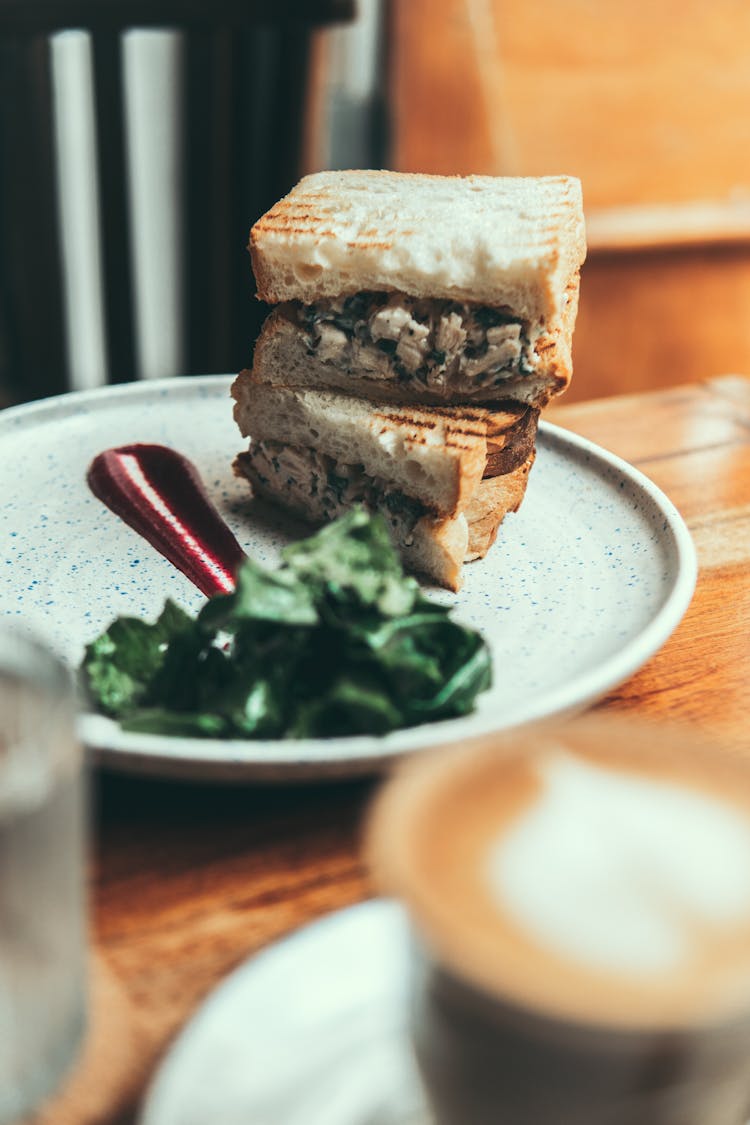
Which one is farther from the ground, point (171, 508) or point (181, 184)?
point (181, 184)

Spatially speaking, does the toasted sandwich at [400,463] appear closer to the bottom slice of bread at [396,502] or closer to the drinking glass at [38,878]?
the bottom slice of bread at [396,502]

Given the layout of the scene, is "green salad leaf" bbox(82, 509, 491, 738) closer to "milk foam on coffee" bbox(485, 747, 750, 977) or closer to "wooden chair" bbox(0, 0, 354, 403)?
"milk foam on coffee" bbox(485, 747, 750, 977)

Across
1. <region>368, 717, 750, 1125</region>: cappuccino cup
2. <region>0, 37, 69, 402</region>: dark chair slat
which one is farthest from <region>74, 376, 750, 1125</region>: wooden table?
<region>0, 37, 69, 402</region>: dark chair slat

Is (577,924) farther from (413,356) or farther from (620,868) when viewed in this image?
(413,356)

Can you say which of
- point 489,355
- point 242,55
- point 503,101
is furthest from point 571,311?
point 503,101

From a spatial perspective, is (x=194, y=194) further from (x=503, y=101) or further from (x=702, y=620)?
(x=702, y=620)

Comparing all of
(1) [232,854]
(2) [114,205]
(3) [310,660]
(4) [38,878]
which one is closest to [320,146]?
(2) [114,205]
